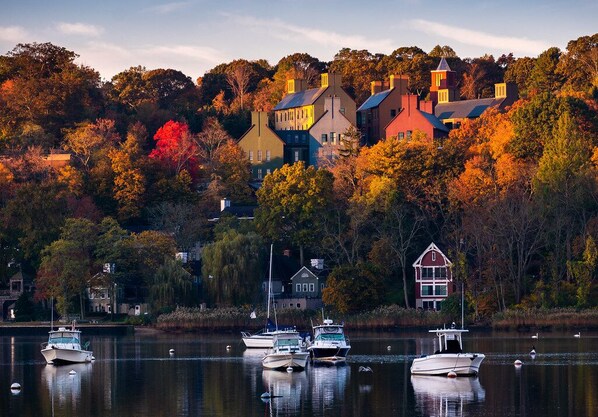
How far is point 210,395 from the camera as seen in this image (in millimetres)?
67000

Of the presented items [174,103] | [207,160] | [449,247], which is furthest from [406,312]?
[174,103]

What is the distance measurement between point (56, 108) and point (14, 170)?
2064 centimetres

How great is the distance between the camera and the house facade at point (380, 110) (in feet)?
550

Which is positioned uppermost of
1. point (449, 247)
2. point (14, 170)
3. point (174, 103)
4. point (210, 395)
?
point (174, 103)

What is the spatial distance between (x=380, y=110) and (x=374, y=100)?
4.18 m

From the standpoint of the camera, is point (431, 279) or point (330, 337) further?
point (431, 279)

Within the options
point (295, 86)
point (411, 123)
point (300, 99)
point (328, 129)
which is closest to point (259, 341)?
point (411, 123)

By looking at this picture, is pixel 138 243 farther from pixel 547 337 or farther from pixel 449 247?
pixel 547 337

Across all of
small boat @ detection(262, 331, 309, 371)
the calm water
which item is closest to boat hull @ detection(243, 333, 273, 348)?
the calm water

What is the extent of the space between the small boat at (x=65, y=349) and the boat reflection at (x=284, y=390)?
552 inches

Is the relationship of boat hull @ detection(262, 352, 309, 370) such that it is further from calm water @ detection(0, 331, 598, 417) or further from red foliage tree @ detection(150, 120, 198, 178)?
red foliage tree @ detection(150, 120, 198, 178)

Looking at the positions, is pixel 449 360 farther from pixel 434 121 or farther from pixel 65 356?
pixel 434 121

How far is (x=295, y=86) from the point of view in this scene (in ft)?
595

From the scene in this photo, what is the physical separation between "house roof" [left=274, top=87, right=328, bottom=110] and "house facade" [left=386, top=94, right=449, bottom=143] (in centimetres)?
1632
